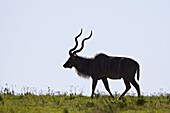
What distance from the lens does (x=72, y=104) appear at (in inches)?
709

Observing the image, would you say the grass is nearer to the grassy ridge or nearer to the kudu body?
the grassy ridge

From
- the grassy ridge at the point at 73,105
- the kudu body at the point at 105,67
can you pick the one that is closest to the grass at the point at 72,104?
the grassy ridge at the point at 73,105

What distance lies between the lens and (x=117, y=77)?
22688 millimetres

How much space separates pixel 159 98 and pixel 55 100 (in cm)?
388

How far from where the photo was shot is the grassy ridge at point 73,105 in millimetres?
15508

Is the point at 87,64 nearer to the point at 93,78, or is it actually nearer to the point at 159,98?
the point at 93,78

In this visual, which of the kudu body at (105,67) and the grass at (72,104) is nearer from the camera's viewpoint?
the grass at (72,104)

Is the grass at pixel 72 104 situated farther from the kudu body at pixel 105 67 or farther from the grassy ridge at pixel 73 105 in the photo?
the kudu body at pixel 105 67

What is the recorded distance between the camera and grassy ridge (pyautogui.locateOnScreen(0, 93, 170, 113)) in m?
15.5

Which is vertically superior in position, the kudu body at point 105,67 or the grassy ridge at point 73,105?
the kudu body at point 105,67

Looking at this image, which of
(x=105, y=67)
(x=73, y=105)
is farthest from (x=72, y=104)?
(x=105, y=67)

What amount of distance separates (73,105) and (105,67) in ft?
18.2

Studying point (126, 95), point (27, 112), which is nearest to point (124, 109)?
point (27, 112)

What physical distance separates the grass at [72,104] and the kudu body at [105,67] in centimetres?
100
